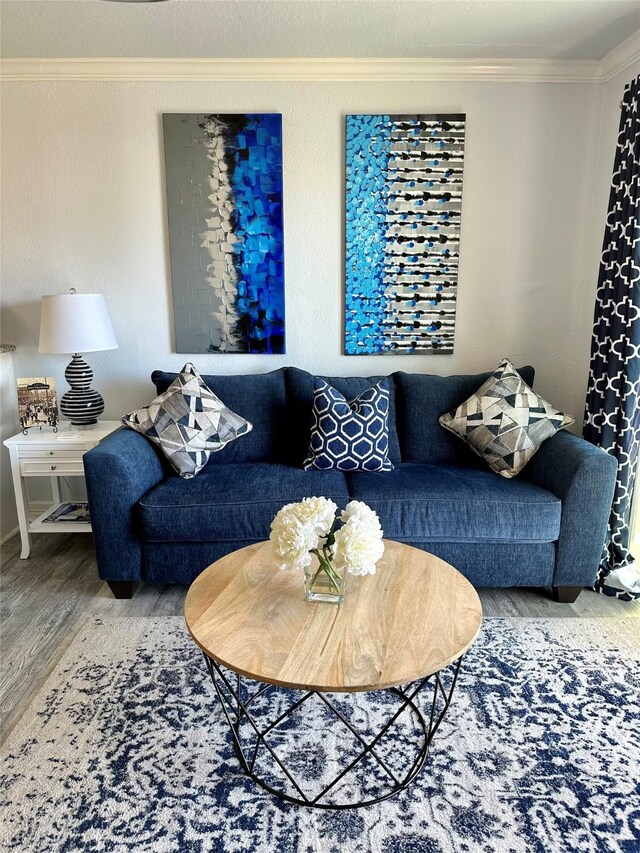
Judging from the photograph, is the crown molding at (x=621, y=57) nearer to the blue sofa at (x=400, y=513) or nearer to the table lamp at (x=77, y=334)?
the blue sofa at (x=400, y=513)

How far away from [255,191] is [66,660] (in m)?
2.49

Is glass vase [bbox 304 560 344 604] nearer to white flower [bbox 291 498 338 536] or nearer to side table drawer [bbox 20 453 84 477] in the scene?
white flower [bbox 291 498 338 536]

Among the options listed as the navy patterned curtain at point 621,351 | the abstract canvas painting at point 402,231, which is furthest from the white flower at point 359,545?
the abstract canvas painting at point 402,231

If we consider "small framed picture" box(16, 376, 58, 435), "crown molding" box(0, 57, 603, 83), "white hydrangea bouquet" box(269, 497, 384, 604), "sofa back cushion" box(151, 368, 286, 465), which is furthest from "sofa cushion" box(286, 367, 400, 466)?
"crown molding" box(0, 57, 603, 83)

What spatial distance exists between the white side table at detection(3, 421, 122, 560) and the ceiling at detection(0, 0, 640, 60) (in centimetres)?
192

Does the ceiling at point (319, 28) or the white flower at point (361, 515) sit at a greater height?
the ceiling at point (319, 28)

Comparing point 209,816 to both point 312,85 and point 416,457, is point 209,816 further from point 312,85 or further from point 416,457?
point 312,85

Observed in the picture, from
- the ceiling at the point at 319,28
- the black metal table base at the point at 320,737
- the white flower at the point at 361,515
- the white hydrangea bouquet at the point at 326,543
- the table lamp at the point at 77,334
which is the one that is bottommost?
the black metal table base at the point at 320,737

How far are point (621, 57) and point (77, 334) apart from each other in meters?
3.06

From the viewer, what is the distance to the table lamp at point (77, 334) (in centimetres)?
306

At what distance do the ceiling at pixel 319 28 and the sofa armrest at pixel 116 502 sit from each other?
1.90m

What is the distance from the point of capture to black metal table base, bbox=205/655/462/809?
5.48ft

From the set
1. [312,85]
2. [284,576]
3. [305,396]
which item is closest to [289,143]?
[312,85]

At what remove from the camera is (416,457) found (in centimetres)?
322
